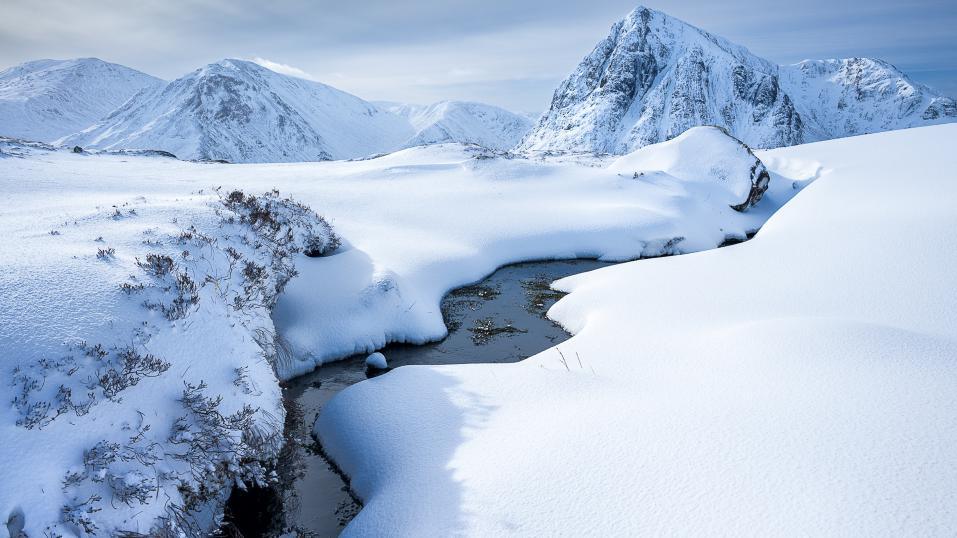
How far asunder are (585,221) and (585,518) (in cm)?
2423

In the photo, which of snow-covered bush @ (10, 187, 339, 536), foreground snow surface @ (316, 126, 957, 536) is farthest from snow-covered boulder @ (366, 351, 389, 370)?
snow-covered bush @ (10, 187, 339, 536)

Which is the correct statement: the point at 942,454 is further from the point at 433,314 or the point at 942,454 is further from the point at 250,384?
the point at 433,314

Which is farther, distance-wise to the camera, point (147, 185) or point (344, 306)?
point (147, 185)

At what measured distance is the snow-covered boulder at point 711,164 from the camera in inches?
1506

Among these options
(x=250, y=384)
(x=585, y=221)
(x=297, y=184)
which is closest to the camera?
(x=250, y=384)

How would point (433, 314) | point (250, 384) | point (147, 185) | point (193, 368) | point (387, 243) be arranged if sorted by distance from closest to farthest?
point (193, 368)
point (250, 384)
point (433, 314)
point (387, 243)
point (147, 185)

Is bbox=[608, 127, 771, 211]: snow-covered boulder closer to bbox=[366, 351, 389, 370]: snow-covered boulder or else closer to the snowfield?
the snowfield

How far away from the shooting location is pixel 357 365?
16.1 metres

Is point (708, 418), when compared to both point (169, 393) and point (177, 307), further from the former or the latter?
point (177, 307)

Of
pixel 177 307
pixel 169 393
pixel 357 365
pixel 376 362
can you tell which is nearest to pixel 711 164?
pixel 376 362

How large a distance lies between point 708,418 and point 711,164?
3752 cm

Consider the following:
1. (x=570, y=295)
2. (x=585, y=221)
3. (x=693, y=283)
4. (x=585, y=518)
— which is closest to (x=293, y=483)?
(x=585, y=518)

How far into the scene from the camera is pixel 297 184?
33.9m

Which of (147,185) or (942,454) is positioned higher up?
(147,185)
